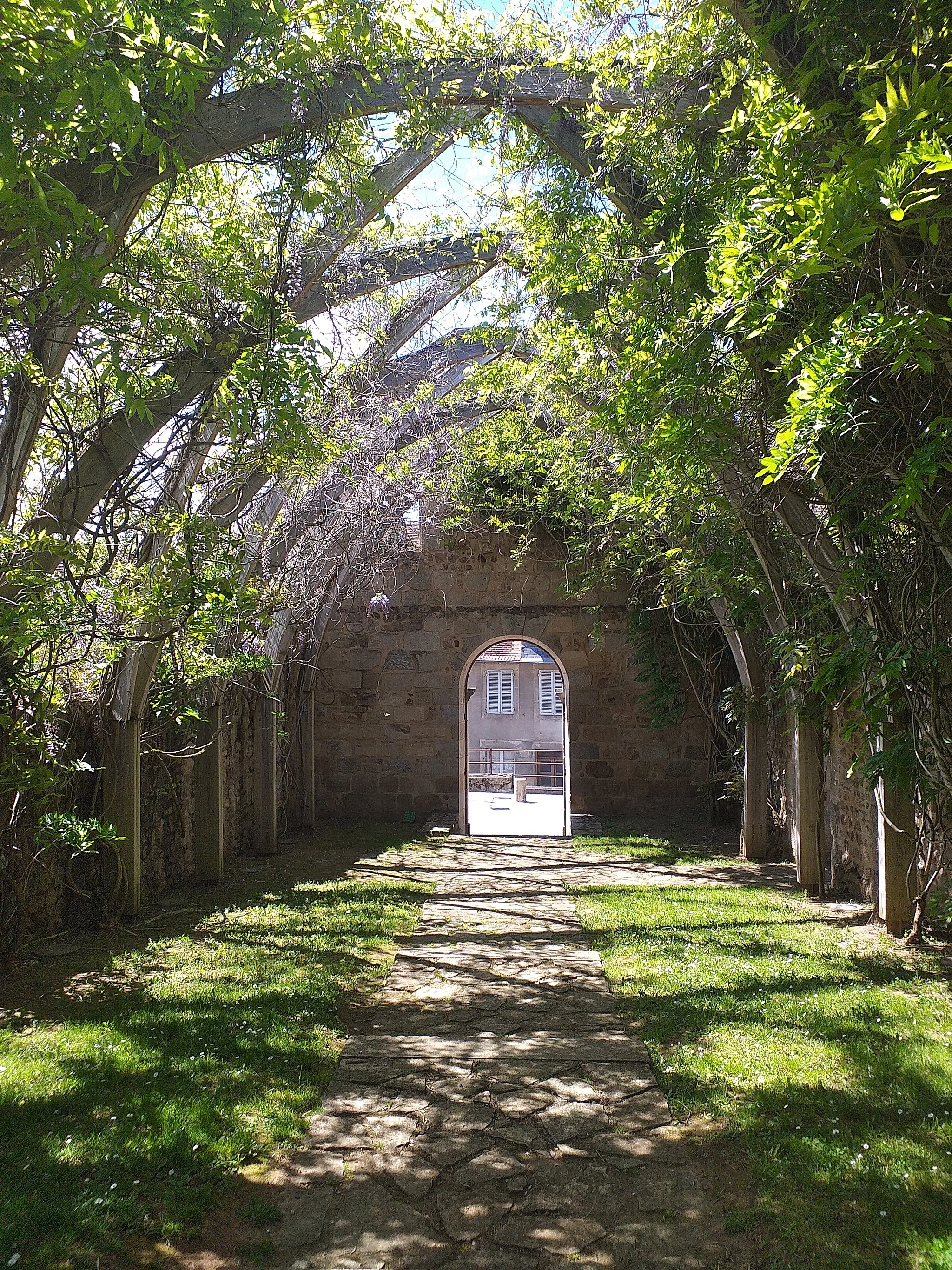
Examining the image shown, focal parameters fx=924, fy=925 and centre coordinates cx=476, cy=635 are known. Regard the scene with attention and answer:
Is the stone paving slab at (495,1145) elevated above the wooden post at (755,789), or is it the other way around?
the wooden post at (755,789)

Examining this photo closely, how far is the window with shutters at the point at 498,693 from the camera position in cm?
2675

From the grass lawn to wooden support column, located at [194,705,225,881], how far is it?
1.66 m

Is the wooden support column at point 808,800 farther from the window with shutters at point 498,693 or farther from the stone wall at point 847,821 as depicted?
the window with shutters at point 498,693

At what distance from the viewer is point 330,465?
7699mm

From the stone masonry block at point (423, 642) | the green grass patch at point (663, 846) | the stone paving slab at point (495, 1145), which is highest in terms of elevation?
the stone masonry block at point (423, 642)

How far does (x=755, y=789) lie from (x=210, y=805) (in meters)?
5.00

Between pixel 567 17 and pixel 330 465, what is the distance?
12.4 feet

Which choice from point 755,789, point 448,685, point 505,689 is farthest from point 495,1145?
point 505,689

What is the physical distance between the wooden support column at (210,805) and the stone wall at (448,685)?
4103mm

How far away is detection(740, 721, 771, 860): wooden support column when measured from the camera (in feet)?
28.7

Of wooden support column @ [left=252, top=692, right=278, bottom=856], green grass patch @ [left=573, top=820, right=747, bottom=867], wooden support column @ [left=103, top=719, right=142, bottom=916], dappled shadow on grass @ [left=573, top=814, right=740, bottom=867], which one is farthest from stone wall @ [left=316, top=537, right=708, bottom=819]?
wooden support column @ [left=103, top=719, right=142, bottom=916]

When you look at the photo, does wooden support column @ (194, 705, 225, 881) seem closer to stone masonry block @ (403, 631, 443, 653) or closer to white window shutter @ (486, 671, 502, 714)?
stone masonry block @ (403, 631, 443, 653)

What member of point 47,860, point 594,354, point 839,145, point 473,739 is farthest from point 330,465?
point 473,739

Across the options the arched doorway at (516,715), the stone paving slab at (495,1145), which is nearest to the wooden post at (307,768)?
the stone paving slab at (495,1145)
